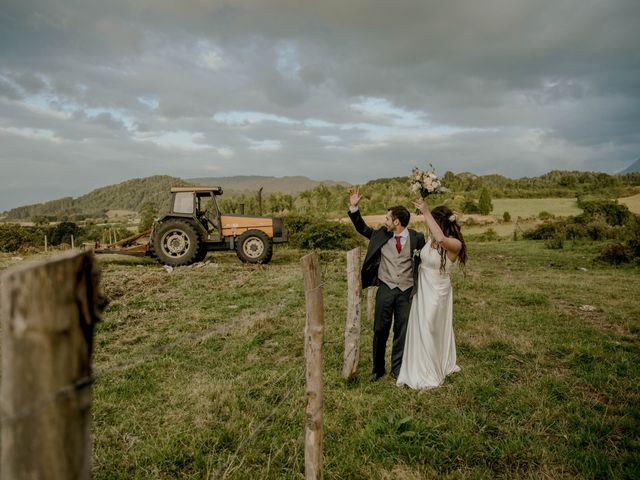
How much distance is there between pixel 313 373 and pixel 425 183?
2.48 metres

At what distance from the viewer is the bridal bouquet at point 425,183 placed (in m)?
4.32

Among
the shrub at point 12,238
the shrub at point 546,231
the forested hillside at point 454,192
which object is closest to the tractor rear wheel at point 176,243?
the forested hillside at point 454,192

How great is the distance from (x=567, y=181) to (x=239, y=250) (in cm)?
5587

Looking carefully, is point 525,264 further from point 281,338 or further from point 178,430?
point 178,430

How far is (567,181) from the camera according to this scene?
54906 mm

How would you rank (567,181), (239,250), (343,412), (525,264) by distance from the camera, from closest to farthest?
1. (343,412)
2. (239,250)
3. (525,264)
4. (567,181)

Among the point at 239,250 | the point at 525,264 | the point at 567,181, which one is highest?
the point at 567,181

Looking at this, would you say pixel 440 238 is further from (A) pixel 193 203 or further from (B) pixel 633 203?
(B) pixel 633 203

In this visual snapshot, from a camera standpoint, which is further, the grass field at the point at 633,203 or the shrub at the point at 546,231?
the grass field at the point at 633,203

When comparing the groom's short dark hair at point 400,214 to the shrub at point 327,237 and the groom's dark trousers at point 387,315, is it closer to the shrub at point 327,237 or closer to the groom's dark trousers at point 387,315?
the groom's dark trousers at point 387,315

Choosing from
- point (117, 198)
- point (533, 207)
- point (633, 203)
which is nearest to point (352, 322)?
point (533, 207)

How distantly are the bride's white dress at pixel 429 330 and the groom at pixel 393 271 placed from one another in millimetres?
95

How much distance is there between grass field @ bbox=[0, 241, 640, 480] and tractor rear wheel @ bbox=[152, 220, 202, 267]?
436cm

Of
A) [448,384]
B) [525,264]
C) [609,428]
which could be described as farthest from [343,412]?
[525,264]
